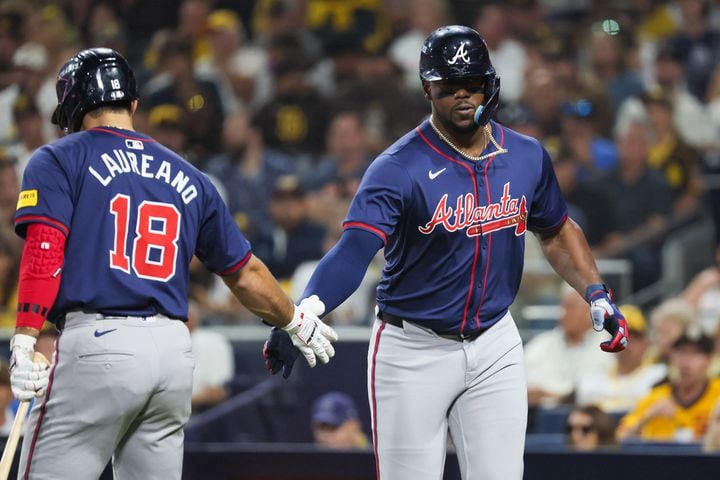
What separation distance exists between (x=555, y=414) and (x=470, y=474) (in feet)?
9.61

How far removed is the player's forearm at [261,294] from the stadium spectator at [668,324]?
11.7 ft

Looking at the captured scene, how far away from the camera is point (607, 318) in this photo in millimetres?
4410

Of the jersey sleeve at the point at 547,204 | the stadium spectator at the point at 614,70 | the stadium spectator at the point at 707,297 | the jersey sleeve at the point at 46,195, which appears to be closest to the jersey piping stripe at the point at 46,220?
the jersey sleeve at the point at 46,195

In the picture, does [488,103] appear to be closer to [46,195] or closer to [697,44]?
[46,195]

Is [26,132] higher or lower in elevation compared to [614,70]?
lower

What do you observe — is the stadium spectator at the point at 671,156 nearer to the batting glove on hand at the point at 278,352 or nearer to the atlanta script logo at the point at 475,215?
the atlanta script logo at the point at 475,215

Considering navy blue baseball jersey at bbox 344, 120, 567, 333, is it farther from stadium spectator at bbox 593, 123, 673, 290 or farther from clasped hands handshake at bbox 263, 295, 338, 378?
stadium spectator at bbox 593, 123, 673, 290

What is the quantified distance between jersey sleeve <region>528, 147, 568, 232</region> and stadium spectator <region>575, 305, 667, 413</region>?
2.72 meters

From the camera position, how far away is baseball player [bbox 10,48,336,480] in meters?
3.70

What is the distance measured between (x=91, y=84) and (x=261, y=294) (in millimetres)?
895

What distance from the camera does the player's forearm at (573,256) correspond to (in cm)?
454

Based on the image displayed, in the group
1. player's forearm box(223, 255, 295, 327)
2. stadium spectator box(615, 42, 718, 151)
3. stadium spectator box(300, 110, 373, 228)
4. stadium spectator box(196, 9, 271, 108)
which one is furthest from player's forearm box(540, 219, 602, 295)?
stadium spectator box(196, 9, 271, 108)

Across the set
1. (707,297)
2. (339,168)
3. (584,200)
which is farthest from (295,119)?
(707,297)

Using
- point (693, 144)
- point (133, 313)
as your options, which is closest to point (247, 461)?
point (133, 313)
